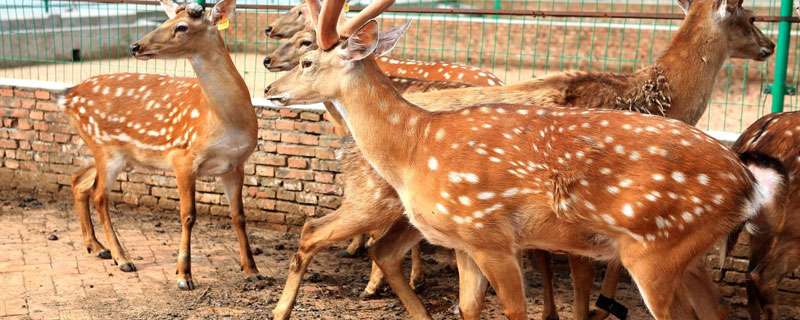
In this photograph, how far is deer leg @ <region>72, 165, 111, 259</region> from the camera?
7.22m

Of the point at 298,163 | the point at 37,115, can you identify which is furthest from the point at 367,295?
the point at 37,115

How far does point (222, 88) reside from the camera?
6586mm

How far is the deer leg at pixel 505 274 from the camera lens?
468 cm

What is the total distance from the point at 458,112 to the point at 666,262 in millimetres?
1238

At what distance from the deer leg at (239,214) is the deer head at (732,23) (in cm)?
308

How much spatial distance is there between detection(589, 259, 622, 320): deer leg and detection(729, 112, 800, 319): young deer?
722mm

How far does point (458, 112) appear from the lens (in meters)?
4.95

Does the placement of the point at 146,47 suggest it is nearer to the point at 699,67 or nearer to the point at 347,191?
the point at 347,191

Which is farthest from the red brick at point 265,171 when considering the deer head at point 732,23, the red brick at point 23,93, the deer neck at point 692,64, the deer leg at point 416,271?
the deer head at point 732,23

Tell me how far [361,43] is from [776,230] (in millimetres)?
2477

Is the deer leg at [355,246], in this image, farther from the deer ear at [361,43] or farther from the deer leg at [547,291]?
the deer ear at [361,43]

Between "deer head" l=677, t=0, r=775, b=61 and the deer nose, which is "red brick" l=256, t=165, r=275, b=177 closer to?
the deer nose

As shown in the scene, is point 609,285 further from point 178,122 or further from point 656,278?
point 178,122

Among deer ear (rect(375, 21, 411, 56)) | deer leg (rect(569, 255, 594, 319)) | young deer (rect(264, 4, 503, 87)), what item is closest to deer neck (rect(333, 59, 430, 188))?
deer ear (rect(375, 21, 411, 56))
